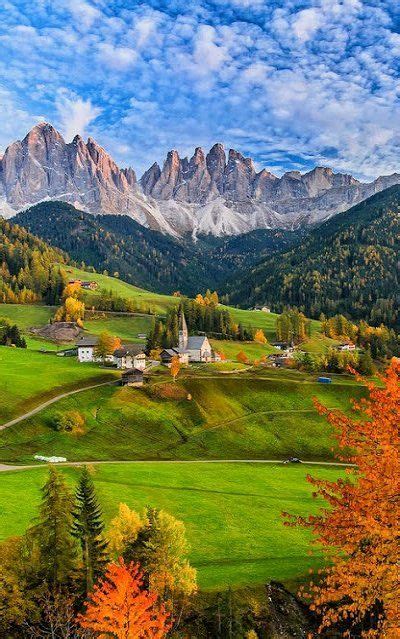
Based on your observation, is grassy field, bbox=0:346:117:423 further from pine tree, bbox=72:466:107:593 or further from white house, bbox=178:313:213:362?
pine tree, bbox=72:466:107:593

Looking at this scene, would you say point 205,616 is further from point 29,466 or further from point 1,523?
point 29,466

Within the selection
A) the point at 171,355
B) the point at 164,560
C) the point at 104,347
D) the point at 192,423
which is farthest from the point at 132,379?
the point at 164,560

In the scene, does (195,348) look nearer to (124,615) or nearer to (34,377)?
(34,377)

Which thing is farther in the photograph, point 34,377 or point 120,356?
point 120,356

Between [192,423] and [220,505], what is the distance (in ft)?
134

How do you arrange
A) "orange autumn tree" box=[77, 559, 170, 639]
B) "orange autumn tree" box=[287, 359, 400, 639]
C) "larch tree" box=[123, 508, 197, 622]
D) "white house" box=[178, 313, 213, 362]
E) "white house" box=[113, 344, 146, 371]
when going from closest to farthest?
"orange autumn tree" box=[287, 359, 400, 639] < "orange autumn tree" box=[77, 559, 170, 639] < "larch tree" box=[123, 508, 197, 622] < "white house" box=[113, 344, 146, 371] < "white house" box=[178, 313, 213, 362]

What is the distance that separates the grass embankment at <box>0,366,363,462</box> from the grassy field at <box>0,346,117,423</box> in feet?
19.9

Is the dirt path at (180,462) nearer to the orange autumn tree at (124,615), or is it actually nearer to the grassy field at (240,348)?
the orange autumn tree at (124,615)

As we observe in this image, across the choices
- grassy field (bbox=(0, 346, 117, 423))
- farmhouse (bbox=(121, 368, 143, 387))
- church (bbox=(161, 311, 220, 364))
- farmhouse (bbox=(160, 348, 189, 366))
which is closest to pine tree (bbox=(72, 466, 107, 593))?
grassy field (bbox=(0, 346, 117, 423))

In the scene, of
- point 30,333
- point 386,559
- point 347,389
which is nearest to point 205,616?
point 386,559

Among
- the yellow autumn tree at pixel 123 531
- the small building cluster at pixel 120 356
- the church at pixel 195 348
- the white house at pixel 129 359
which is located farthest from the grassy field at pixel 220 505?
the church at pixel 195 348

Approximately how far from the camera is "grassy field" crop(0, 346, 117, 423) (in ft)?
320

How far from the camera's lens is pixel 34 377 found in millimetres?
113062

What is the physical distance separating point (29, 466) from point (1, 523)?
24915 millimetres
